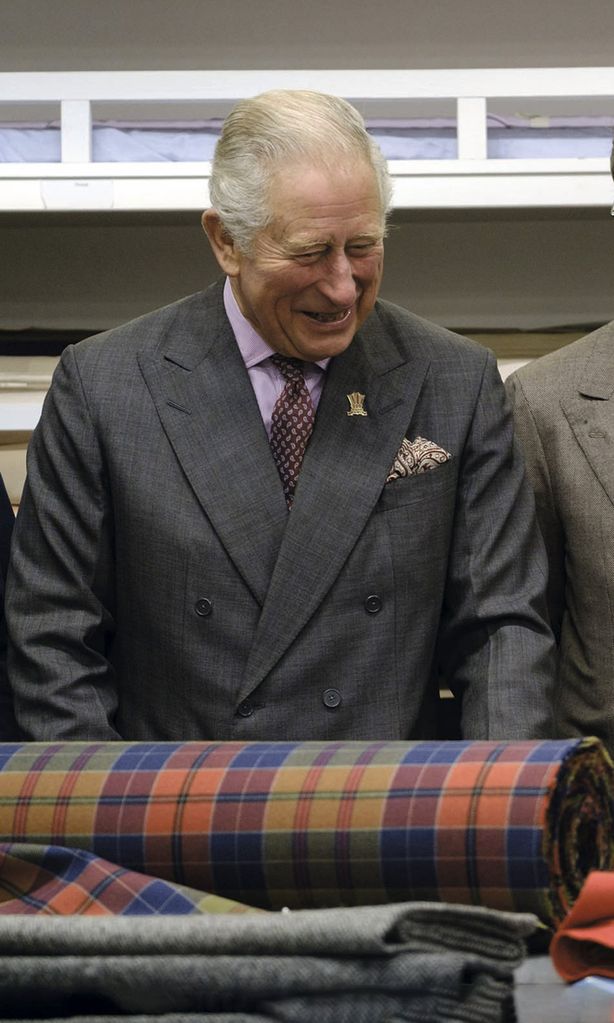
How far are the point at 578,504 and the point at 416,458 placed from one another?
0.20 m

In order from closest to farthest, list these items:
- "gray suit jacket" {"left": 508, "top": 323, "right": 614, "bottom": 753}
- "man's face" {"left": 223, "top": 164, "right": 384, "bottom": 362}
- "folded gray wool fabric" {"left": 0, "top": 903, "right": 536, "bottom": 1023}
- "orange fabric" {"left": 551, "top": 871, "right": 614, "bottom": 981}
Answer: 1. "folded gray wool fabric" {"left": 0, "top": 903, "right": 536, "bottom": 1023}
2. "orange fabric" {"left": 551, "top": 871, "right": 614, "bottom": 981}
3. "man's face" {"left": 223, "top": 164, "right": 384, "bottom": 362}
4. "gray suit jacket" {"left": 508, "top": 323, "right": 614, "bottom": 753}

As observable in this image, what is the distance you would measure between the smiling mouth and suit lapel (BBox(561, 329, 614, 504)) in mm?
322

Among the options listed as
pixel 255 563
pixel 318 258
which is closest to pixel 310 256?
pixel 318 258

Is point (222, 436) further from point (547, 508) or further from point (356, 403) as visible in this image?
point (547, 508)

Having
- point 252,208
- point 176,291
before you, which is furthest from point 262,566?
point 176,291

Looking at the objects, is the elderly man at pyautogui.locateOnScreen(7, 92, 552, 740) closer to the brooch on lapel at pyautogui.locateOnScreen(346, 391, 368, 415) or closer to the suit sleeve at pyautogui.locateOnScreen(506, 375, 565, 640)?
the brooch on lapel at pyautogui.locateOnScreen(346, 391, 368, 415)

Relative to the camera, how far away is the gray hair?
3.92 feet

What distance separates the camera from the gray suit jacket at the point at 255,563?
4.06 feet

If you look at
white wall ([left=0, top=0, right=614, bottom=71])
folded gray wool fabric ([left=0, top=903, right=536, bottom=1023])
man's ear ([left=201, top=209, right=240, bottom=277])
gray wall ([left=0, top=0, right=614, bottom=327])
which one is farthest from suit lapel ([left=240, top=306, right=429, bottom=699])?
white wall ([left=0, top=0, right=614, bottom=71])

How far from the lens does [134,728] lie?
130cm

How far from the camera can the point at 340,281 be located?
3.92ft

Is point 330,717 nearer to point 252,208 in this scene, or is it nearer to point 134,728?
point 134,728

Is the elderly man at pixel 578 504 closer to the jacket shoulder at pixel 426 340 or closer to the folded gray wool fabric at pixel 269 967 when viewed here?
the jacket shoulder at pixel 426 340

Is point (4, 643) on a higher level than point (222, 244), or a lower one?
lower
